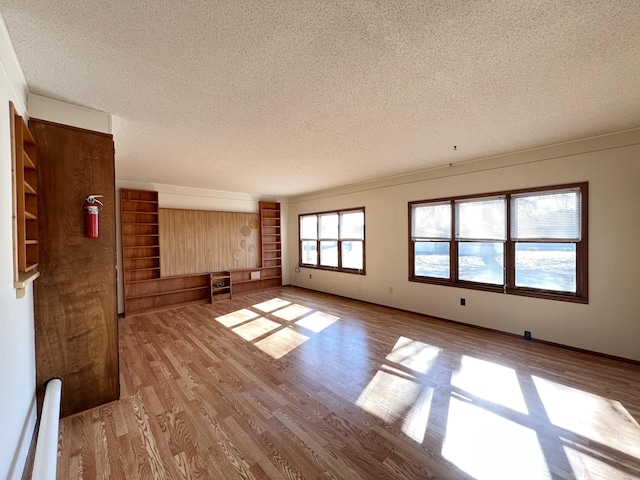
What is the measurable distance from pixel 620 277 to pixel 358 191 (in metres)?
4.19

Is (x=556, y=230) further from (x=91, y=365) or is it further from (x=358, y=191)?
(x=91, y=365)

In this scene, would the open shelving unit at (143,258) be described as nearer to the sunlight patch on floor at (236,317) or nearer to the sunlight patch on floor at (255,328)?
the sunlight patch on floor at (236,317)

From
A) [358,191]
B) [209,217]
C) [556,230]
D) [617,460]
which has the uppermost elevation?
[358,191]

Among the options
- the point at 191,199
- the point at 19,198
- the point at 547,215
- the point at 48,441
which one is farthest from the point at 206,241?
the point at 547,215

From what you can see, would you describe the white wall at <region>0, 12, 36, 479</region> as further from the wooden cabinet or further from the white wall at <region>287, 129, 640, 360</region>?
the white wall at <region>287, 129, 640, 360</region>

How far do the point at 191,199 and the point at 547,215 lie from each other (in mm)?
6587

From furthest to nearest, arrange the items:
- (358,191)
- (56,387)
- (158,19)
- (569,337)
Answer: (358,191) < (569,337) < (56,387) < (158,19)

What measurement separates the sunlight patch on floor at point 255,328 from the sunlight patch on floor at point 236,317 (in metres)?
0.21

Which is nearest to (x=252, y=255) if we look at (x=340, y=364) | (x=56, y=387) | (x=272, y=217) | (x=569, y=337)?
(x=272, y=217)

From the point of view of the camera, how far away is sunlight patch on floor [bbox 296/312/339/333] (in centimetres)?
430

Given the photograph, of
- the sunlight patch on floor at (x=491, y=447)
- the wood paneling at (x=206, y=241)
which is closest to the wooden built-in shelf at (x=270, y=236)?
the wood paneling at (x=206, y=241)

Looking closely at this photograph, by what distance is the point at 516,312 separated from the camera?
3.77m

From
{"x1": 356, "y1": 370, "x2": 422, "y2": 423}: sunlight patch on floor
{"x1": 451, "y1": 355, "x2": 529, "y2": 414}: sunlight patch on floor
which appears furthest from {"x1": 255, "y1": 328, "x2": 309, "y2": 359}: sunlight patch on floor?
{"x1": 451, "y1": 355, "x2": 529, "y2": 414}: sunlight patch on floor

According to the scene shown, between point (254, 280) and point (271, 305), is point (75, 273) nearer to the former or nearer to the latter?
point (271, 305)
